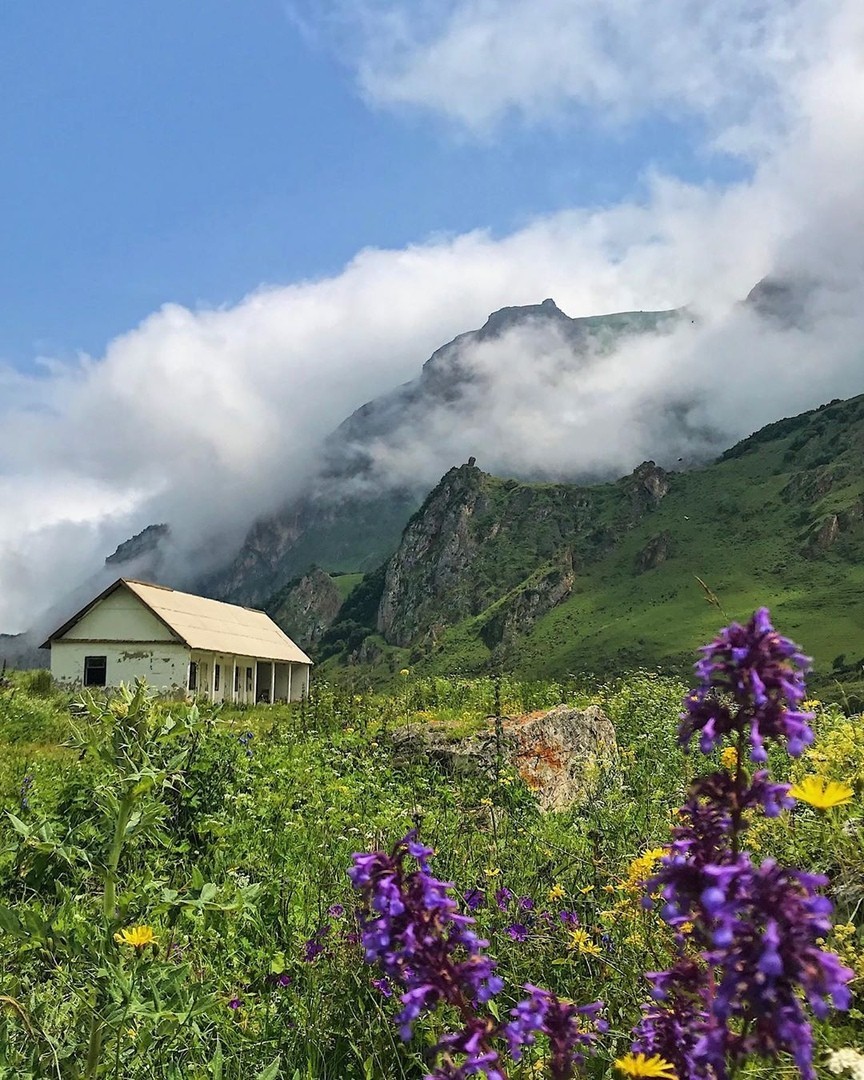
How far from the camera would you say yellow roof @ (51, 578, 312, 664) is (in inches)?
1591

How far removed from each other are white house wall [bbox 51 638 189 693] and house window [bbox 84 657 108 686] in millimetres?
156

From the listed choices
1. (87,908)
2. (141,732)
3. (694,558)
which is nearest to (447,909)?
(141,732)

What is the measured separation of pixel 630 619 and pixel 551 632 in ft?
46.0

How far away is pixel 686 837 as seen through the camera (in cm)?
183

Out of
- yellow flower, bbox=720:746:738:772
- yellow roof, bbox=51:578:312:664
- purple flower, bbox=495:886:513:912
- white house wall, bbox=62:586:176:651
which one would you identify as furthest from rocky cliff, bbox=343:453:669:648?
purple flower, bbox=495:886:513:912

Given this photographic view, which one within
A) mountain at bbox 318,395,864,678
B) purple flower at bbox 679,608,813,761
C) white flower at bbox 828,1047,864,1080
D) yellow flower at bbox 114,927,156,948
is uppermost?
mountain at bbox 318,395,864,678

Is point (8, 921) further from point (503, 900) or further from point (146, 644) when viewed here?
point (146, 644)

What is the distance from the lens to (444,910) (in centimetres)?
177

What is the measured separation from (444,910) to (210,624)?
144ft

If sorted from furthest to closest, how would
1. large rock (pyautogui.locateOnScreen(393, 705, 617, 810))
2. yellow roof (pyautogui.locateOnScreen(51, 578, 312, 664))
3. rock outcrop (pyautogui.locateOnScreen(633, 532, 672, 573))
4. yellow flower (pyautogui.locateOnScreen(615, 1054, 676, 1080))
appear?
rock outcrop (pyautogui.locateOnScreen(633, 532, 672, 573))
yellow roof (pyautogui.locateOnScreen(51, 578, 312, 664))
large rock (pyautogui.locateOnScreen(393, 705, 617, 810))
yellow flower (pyautogui.locateOnScreen(615, 1054, 676, 1080))

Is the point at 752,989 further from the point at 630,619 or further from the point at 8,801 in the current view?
the point at 630,619

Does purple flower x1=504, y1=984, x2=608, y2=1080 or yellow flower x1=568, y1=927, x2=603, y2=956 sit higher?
purple flower x1=504, y1=984, x2=608, y2=1080

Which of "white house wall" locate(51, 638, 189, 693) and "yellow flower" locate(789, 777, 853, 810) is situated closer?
"yellow flower" locate(789, 777, 853, 810)

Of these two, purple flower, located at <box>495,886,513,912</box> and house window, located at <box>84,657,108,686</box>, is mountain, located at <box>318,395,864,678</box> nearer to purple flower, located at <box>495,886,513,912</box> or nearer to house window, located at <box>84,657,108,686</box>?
house window, located at <box>84,657,108,686</box>
